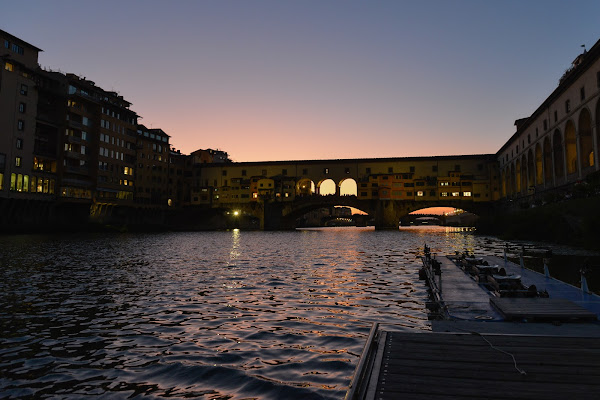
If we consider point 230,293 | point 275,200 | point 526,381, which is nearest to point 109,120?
point 275,200

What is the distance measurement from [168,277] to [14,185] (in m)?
60.9

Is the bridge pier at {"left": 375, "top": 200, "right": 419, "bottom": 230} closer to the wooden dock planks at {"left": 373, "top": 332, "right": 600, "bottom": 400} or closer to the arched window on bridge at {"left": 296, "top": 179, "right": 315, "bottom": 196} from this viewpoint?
the arched window on bridge at {"left": 296, "top": 179, "right": 315, "bottom": 196}

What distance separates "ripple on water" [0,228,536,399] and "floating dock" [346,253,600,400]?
1318 mm

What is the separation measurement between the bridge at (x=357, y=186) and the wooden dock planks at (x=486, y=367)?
348ft

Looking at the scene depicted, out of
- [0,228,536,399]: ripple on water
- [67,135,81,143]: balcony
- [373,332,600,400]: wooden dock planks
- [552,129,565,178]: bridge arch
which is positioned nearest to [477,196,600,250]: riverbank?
[552,129,565,178]: bridge arch

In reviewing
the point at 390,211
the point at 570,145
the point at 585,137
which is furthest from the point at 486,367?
the point at 390,211

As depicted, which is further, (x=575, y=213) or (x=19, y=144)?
(x=19, y=144)

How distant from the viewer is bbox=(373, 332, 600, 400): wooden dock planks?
17.3 ft

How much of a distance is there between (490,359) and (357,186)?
365ft

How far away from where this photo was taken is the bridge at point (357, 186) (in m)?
109

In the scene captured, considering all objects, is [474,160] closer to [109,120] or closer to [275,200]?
[275,200]

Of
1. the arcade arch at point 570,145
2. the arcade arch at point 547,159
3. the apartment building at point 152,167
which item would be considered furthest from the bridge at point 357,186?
the arcade arch at point 570,145

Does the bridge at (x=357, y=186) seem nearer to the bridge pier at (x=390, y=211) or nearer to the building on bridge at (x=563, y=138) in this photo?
the bridge pier at (x=390, y=211)

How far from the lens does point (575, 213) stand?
3903 cm
